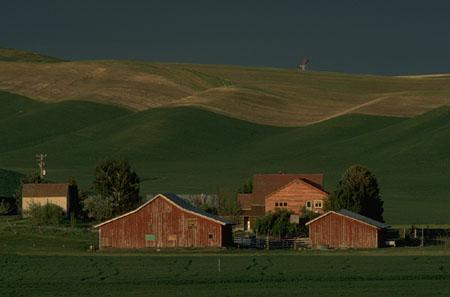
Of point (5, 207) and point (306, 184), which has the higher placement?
point (306, 184)

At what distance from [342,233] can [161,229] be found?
10.0 metres

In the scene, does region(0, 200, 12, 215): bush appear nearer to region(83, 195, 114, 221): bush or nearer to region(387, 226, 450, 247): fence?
region(83, 195, 114, 221): bush

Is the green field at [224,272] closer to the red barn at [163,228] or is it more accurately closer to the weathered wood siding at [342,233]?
the red barn at [163,228]

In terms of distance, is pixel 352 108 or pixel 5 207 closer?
pixel 5 207

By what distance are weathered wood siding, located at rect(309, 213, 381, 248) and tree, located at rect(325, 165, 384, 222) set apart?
12.1 metres

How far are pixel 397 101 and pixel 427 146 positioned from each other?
3292cm

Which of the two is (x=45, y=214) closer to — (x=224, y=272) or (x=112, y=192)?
(x=112, y=192)

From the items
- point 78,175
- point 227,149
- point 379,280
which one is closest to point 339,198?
point 379,280

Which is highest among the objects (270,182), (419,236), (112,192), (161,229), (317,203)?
(270,182)

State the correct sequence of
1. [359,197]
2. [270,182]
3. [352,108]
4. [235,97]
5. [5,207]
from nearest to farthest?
1. [359,197]
2. [5,207]
3. [270,182]
4. [352,108]
5. [235,97]

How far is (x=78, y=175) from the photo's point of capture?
143875 mm

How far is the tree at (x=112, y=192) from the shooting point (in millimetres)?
100312

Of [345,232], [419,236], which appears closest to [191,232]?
[345,232]

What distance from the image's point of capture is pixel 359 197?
91688 millimetres
